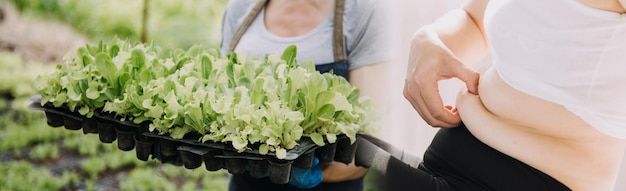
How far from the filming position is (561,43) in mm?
707

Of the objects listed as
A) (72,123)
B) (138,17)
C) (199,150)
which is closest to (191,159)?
(199,150)

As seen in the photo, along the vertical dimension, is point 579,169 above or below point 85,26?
above

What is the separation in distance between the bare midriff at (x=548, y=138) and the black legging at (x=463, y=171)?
0.01 metres

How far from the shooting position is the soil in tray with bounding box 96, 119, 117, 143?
916mm

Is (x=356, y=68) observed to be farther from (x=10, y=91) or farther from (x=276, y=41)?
(x=10, y=91)

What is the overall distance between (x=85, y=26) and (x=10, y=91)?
548 mm

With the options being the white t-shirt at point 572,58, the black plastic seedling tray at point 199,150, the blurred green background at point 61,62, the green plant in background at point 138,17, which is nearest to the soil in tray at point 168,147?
the black plastic seedling tray at point 199,150

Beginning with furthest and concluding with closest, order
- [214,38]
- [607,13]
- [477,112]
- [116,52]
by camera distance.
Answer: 1. [214,38]
2. [116,52]
3. [477,112]
4. [607,13]

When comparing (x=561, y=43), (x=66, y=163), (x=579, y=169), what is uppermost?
(x=561, y=43)

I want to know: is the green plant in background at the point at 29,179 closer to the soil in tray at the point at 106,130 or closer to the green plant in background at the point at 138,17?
the green plant in background at the point at 138,17

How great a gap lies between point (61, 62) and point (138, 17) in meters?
0.56

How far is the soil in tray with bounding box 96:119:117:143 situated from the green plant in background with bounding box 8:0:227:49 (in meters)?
2.43

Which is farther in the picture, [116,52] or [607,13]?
[116,52]

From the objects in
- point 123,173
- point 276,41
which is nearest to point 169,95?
point 276,41
